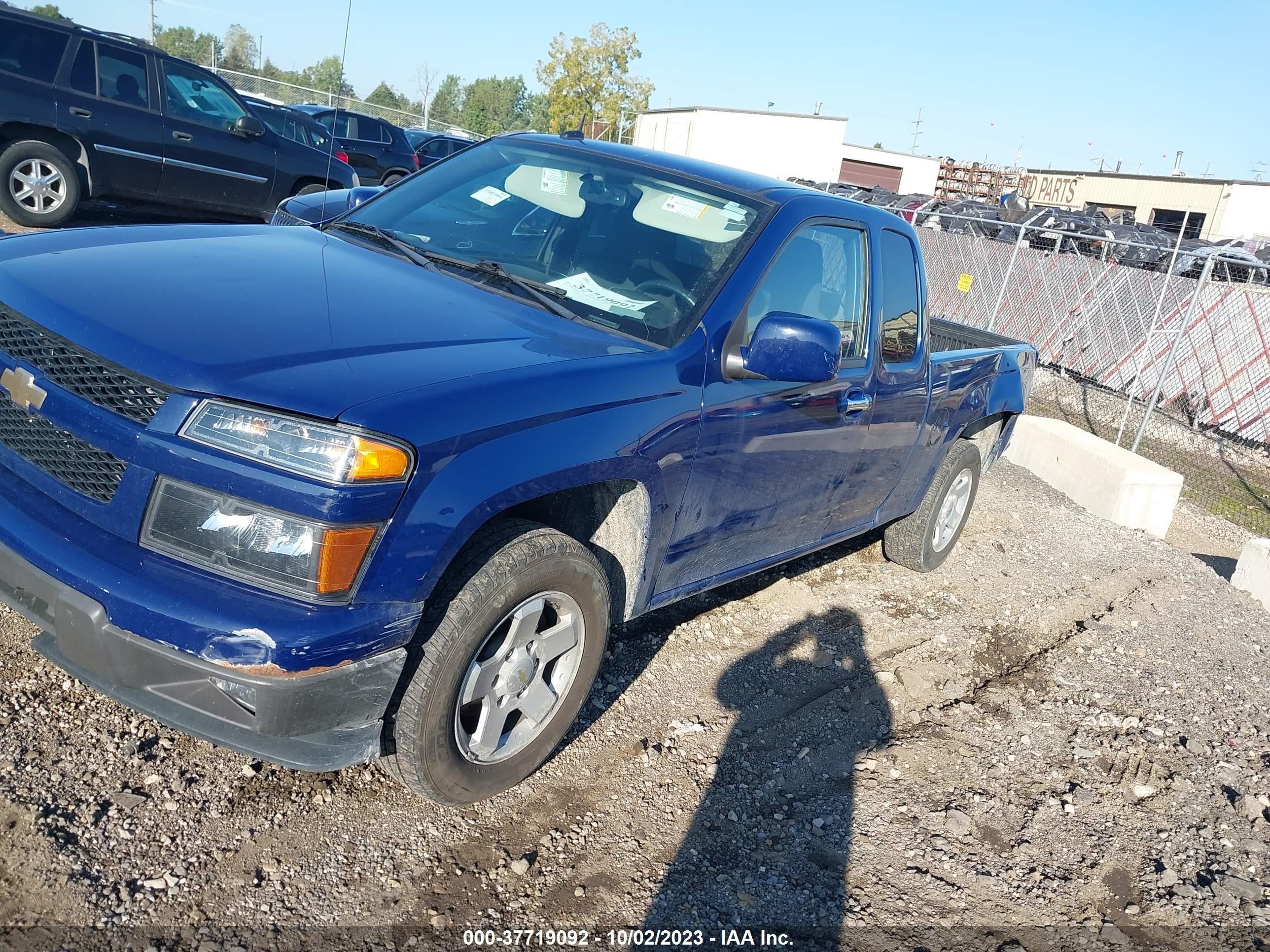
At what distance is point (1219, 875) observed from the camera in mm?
3492

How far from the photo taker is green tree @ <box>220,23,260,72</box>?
40.9 metres

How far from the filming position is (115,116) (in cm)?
930

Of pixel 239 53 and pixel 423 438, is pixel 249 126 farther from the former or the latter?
pixel 239 53

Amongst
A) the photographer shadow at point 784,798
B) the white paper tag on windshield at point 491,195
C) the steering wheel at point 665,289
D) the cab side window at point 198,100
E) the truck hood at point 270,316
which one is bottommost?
the photographer shadow at point 784,798

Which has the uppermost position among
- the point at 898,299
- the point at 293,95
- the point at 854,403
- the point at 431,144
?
the point at 293,95

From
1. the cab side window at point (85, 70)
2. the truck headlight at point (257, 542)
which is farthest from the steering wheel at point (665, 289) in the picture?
the cab side window at point (85, 70)

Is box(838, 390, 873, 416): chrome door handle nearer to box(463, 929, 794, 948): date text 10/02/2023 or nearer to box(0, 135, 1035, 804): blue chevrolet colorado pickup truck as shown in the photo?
box(0, 135, 1035, 804): blue chevrolet colorado pickup truck

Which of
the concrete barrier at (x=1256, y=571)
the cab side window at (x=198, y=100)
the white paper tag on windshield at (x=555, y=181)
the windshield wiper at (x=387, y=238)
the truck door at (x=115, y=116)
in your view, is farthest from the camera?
the cab side window at (x=198, y=100)

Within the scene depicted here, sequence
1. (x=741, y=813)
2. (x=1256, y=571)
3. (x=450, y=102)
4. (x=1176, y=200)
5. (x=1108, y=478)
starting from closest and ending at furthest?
(x=741, y=813), (x=1256, y=571), (x=1108, y=478), (x=1176, y=200), (x=450, y=102)

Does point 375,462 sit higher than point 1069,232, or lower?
lower

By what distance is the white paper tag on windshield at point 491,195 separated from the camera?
3879mm

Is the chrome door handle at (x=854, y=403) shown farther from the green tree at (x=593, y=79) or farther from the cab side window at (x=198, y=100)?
the green tree at (x=593, y=79)

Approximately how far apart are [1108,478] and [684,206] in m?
5.90

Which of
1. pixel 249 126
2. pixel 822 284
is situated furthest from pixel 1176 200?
pixel 822 284
